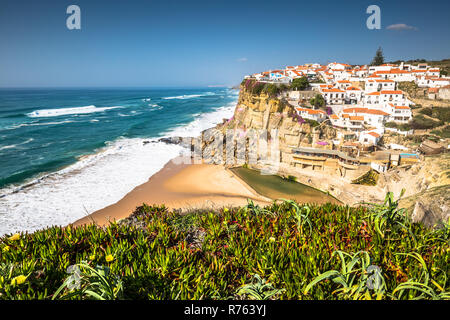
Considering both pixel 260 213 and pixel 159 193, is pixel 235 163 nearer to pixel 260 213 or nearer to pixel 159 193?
pixel 159 193

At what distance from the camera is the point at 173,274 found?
2289 mm

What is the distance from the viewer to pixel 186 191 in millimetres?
A: 18906

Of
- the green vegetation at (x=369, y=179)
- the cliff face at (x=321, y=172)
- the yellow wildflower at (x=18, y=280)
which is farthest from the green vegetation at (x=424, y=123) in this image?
the yellow wildflower at (x=18, y=280)

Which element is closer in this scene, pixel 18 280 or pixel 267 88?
pixel 18 280

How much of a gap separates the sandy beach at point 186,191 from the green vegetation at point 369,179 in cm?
857

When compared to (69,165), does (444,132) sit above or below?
above

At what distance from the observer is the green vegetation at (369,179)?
18.7 meters

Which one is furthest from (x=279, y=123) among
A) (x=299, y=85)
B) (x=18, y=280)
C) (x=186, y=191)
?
(x=18, y=280)

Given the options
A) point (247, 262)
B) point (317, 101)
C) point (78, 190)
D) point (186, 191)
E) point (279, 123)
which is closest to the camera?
point (247, 262)

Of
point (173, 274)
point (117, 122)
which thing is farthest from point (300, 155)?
point (117, 122)

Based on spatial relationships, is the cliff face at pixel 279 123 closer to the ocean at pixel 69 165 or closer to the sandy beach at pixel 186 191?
the sandy beach at pixel 186 191

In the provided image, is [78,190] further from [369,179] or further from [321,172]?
[369,179]

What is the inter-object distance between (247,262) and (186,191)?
16.9m

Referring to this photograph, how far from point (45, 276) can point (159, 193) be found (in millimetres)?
16250
